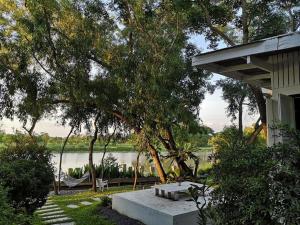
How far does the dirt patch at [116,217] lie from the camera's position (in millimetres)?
6289

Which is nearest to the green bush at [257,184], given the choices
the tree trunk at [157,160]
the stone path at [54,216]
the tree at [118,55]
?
the stone path at [54,216]

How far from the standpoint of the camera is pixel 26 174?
211 inches

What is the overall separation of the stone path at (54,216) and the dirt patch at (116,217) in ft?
2.48

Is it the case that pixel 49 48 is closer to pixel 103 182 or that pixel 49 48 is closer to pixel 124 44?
pixel 124 44

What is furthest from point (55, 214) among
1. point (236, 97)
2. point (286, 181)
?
point (236, 97)

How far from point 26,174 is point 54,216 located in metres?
2.25

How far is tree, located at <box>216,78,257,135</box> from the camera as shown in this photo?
13.9 metres

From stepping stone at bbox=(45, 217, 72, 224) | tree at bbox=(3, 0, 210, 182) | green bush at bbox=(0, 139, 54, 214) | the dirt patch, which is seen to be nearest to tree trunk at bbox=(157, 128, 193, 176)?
tree at bbox=(3, 0, 210, 182)

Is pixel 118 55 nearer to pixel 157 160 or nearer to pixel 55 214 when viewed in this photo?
pixel 157 160

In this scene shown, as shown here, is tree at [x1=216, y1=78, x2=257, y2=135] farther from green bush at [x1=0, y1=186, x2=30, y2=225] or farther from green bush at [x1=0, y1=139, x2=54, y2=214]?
green bush at [x1=0, y1=186, x2=30, y2=225]

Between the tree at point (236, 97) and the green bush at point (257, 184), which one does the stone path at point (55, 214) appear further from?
the tree at point (236, 97)

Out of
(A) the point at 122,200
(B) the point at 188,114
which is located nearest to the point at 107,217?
(A) the point at 122,200

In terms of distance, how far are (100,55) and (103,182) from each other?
4789 mm

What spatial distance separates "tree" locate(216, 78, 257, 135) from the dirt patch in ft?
27.7
